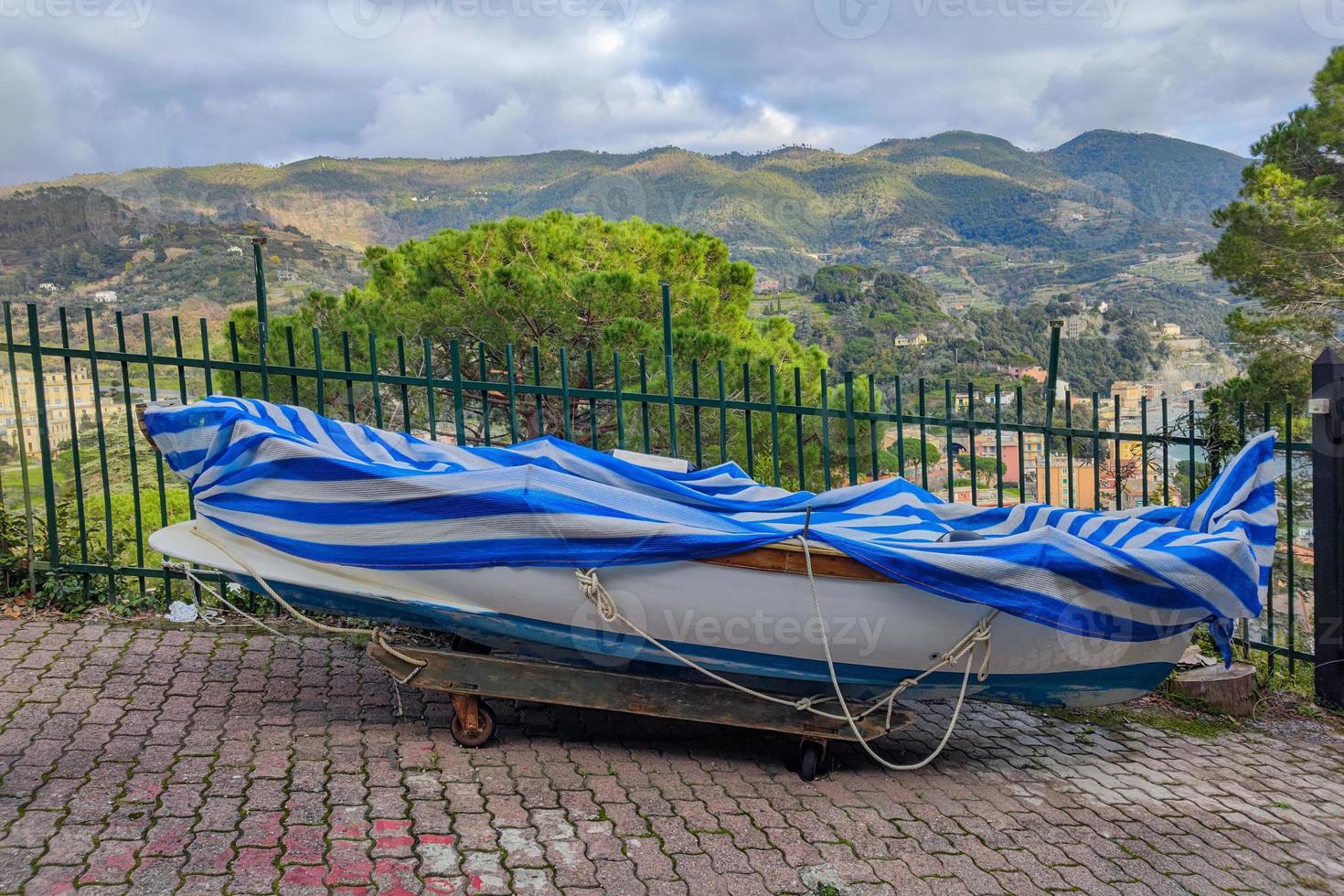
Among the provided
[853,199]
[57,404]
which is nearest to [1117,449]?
[57,404]

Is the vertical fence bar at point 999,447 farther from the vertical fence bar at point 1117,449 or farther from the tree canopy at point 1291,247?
the tree canopy at point 1291,247

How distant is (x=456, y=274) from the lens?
16.4 metres

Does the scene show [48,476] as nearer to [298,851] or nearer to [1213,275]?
[298,851]

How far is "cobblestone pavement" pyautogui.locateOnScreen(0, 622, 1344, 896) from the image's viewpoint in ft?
9.73

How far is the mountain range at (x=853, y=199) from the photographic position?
169 feet

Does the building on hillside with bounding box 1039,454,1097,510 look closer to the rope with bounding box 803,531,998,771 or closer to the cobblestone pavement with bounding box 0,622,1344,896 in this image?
the cobblestone pavement with bounding box 0,622,1344,896

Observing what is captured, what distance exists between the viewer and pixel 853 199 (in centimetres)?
6925

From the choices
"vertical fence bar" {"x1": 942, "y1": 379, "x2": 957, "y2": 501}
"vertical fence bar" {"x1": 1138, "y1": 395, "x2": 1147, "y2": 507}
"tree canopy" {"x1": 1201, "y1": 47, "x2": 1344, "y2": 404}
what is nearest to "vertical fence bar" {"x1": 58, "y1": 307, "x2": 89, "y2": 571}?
"vertical fence bar" {"x1": 942, "y1": 379, "x2": 957, "y2": 501}

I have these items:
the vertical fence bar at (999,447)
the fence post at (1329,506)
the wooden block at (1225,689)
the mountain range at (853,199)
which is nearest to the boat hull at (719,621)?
the wooden block at (1225,689)

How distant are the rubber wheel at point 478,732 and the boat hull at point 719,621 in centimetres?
28

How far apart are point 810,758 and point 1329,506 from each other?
Answer: 3294 mm

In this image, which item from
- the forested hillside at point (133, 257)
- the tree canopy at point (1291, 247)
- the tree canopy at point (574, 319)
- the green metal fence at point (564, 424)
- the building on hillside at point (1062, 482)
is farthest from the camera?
the forested hillside at point (133, 257)

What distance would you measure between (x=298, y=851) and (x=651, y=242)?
15891mm

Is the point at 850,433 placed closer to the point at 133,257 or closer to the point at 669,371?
the point at 669,371
